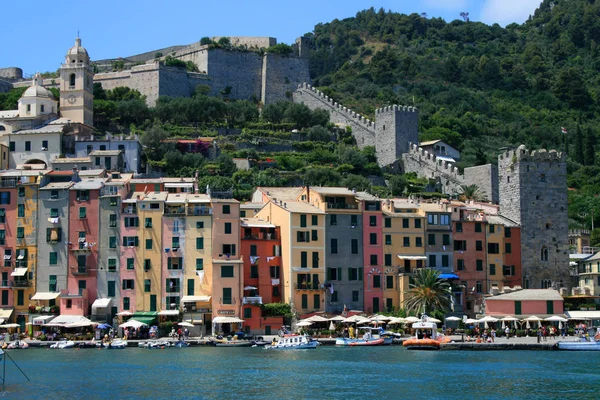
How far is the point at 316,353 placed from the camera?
64812mm

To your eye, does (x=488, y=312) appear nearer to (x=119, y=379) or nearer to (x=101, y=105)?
(x=119, y=379)

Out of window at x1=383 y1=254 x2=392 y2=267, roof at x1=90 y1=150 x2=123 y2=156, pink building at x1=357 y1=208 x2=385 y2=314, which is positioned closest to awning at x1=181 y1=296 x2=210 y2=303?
pink building at x1=357 y1=208 x2=385 y2=314

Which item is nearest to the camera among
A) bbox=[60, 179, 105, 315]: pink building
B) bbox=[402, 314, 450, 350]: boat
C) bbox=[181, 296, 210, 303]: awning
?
bbox=[402, 314, 450, 350]: boat

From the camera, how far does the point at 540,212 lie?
80.7m

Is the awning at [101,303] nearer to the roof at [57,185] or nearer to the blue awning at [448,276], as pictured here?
the roof at [57,185]

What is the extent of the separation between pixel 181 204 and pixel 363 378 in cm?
2469

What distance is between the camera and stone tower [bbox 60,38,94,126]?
341ft

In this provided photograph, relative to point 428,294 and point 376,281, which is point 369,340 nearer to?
point 428,294

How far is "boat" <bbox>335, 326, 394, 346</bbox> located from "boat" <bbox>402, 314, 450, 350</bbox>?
1.79 m

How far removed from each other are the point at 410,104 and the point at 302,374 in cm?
9053

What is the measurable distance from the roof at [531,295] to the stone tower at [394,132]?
36932mm

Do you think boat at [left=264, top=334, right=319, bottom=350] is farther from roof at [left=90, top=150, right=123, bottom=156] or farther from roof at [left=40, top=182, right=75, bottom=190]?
roof at [left=90, top=150, right=123, bottom=156]

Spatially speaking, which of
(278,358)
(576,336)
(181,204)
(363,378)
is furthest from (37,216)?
(576,336)

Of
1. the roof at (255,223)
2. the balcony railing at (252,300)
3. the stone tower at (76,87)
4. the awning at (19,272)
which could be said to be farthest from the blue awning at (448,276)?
the stone tower at (76,87)
